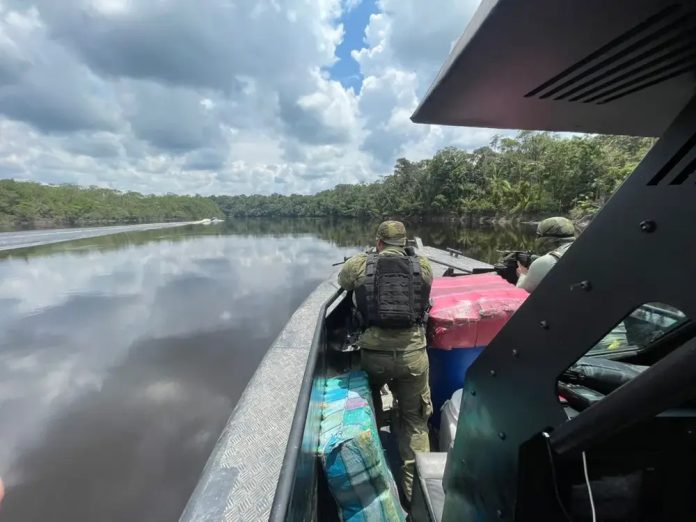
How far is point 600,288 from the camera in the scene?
53cm

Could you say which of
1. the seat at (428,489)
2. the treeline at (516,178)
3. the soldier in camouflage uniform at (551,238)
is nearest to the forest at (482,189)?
the treeline at (516,178)

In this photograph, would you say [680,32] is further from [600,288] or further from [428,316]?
[428,316]

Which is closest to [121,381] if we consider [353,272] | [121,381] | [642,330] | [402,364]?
[121,381]

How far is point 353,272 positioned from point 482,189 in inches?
1835

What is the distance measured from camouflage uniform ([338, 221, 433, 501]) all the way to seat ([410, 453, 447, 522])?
0.58m

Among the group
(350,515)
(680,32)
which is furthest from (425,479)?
(680,32)

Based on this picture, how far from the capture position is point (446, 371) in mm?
2443

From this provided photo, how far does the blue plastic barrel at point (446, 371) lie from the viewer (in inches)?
91.9

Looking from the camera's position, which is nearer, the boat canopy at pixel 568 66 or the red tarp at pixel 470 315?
the boat canopy at pixel 568 66

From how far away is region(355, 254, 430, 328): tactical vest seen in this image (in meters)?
2.11

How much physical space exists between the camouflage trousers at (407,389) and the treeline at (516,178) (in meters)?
20.3

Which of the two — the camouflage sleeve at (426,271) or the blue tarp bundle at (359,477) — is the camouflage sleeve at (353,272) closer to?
the camouflage sleeve at (426,271)

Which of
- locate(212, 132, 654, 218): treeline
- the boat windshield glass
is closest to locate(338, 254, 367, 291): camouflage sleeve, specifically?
the boat windshield glass

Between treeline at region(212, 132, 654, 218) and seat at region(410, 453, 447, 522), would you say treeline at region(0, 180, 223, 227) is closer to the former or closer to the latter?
treeline at region(212, 132, 654, 218)
